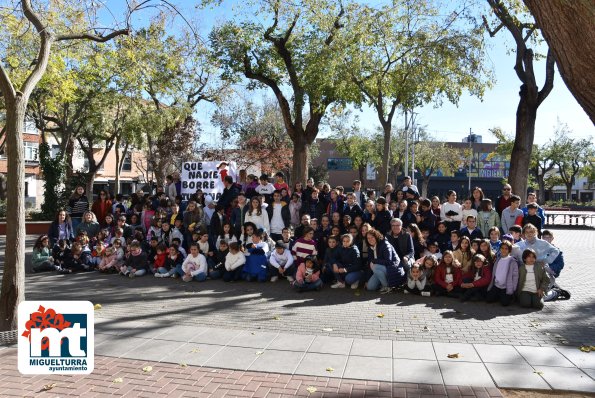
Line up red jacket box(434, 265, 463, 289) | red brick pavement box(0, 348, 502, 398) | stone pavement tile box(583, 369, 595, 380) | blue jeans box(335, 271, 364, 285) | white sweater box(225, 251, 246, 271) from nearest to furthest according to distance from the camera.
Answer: red brick pavement box(0, 348, 502, 398) < stone pavement tile box(583, 369, 595, 380) < red jacket box(434, 265, 463, 289) < blue jeans box(335, 271, 364, 285) < white sweater box(225, 251, 246, 271)

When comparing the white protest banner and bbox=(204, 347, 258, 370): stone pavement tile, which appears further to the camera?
the white protest banner

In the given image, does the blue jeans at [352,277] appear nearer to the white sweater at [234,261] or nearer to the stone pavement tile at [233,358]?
the white sweater at [234,261]

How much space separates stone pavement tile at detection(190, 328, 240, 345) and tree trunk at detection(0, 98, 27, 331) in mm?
2348

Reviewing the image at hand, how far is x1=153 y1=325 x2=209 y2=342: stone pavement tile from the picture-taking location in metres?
6.25

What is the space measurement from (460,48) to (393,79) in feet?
9.13

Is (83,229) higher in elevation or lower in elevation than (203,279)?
higher

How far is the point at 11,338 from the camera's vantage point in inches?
240

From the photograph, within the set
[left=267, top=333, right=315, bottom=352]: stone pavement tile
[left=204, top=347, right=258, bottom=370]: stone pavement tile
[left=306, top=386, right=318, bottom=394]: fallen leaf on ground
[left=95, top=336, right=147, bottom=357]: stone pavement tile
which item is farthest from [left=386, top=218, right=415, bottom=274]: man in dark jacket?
[left=95, top=336, right=147, bottom=357]: stone pavement tile

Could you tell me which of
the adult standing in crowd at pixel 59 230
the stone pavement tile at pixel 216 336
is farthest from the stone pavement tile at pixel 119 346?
the adult standing in crowd at pixel 59 230

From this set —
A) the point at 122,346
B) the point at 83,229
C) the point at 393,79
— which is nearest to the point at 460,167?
the point at 393,79

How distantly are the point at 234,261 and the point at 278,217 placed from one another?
180cm

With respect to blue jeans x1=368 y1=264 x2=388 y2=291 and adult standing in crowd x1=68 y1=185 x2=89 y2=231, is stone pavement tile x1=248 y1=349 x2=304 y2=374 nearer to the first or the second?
blue jeans x1=368 y1=264 x2=388 y2=291

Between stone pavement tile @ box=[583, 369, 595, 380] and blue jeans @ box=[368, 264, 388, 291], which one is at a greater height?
blue jeans @ box=[368, 264, 388, 291]

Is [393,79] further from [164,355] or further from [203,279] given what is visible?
[164,355]
